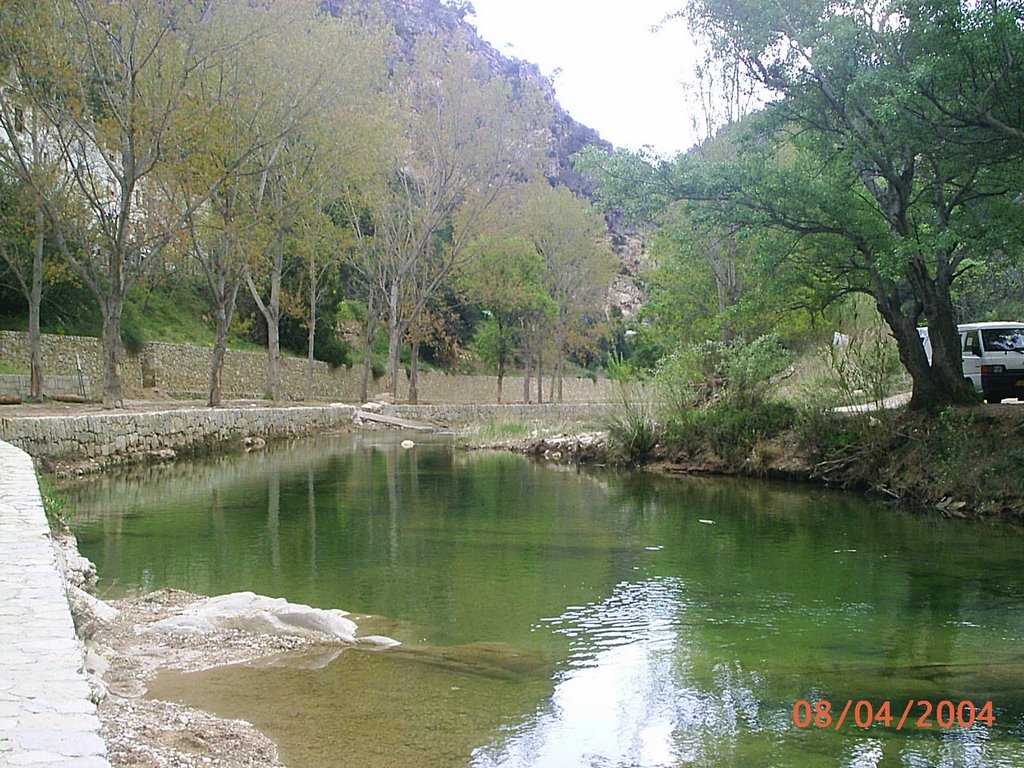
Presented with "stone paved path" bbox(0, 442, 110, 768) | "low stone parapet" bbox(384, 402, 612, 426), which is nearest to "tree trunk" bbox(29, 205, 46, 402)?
"low stone parapet" bbox(384, 402, 612, 426)

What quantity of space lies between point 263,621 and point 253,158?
71.9ft

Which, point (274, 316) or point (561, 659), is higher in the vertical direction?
point (274, 316)

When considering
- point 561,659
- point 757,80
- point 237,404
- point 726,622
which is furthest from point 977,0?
point 237,404

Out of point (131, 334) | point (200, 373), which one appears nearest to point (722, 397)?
point (131, 334)

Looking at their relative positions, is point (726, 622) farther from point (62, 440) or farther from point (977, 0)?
point (62, 440)

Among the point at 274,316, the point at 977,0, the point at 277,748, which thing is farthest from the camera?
the point at 274,316

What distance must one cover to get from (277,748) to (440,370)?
1851 inches

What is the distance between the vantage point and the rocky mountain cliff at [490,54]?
90.8 metres

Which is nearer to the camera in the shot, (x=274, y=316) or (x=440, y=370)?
(x=274, y=316)

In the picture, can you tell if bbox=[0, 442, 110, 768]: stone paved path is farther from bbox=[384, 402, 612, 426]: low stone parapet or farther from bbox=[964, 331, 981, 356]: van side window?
bbox=[384, 402, 612, 426]: low stone parapet

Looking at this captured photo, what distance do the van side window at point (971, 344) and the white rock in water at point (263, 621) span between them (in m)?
15.4

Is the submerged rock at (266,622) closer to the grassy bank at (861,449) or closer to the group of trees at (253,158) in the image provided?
the grassy bank at (861,449)

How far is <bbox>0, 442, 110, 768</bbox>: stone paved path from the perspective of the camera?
2.55m

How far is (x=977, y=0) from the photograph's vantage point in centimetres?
1234
